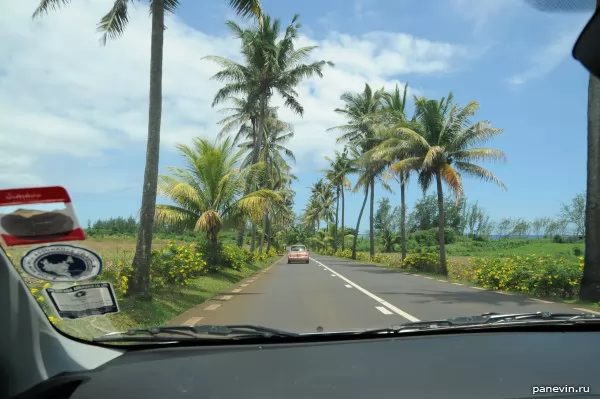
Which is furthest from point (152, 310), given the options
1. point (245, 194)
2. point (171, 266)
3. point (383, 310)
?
point (245, 194)

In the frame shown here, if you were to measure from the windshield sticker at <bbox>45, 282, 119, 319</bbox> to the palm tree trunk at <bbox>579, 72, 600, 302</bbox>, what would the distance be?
34.9ft

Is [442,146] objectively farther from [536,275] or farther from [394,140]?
[536,275]

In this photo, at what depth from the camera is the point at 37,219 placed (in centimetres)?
247

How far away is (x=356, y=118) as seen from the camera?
125ft

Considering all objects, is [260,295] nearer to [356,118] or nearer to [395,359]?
[395,359]

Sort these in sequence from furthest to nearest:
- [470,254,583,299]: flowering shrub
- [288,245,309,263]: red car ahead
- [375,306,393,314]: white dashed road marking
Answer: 1. [288,245,309,263]: red car ahead
2. [470,254,583,299]: flowering shrub
3. [375,306,393,314]: white dashed road marking

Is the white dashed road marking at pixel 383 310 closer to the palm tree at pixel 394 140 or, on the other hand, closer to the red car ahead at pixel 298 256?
the palm tree at pixel 394 140

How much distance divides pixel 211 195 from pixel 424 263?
13171mm

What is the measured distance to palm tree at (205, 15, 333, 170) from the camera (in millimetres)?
22984

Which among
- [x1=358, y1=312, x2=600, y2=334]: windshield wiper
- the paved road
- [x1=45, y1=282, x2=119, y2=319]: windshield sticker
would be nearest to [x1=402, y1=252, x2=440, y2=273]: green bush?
the paved road

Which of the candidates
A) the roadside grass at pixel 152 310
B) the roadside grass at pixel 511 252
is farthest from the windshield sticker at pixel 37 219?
the roadside grass at pixel 511 252

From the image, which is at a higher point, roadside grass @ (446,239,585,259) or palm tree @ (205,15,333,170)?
palm tree @ (205,15,333,170)

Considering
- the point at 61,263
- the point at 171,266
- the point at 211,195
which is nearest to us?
the point at 61,263

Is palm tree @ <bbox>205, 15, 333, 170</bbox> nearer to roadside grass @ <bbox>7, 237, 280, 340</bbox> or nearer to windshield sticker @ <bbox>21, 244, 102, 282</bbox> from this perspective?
roadside grass @ <bbox>7, 237, 280, 340</bbox>
